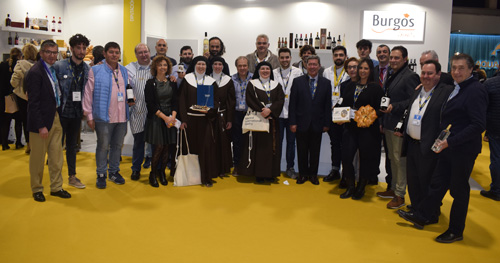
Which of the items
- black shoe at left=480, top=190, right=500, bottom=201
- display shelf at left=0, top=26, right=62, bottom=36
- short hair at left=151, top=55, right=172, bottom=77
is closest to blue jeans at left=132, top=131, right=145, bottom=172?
short hair at left=151, top=55, right=172, bottom=77

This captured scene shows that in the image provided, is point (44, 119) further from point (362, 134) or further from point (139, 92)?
point (362, 134)

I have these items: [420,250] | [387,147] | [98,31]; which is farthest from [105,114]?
[98,31]

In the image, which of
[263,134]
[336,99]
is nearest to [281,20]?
[336,99]

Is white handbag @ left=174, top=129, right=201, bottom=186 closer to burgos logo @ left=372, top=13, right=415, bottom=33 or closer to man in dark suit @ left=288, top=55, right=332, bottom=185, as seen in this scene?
man in dark suit @ left=288, top=55, right=332, bottom=185

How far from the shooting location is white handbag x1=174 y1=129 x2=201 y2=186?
4.57 metres

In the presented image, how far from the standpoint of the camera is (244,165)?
4832mm

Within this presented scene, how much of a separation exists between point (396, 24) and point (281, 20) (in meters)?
2.35

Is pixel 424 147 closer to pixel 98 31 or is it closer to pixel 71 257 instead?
pixel 71 257

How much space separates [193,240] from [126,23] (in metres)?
6.44

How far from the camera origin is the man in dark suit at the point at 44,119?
372cm

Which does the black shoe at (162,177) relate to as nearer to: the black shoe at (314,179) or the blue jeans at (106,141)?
the blue jeans at (106,141)

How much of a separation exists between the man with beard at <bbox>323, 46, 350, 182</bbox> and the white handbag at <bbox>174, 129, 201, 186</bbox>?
1.58m

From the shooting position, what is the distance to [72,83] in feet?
13.6

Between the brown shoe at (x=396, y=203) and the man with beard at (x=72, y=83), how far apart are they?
11.1 feet
